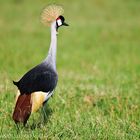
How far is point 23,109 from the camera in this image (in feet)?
23.2

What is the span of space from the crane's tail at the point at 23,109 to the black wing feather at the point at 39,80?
3.4 inches

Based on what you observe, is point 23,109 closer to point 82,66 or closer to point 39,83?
point 39,83

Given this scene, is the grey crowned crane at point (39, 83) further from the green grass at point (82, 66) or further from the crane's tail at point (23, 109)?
the green grass at point (82, 66)

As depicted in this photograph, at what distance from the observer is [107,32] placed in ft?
71.4

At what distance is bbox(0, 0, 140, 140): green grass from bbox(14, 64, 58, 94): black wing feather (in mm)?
483

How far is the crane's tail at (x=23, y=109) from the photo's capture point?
7031mm

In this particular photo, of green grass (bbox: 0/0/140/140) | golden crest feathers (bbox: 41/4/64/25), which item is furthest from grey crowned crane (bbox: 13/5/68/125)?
green grass (bbox: 0/0/140/140)

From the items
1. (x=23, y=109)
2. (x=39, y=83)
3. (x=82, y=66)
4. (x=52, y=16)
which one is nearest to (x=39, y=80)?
(x=39, y=83)

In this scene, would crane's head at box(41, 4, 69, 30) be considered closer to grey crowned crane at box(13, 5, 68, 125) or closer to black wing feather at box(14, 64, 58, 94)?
grey crowned crane at box(13, 5, 68, 125)

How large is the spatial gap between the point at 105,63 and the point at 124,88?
4.97 m

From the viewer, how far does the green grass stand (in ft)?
24.5

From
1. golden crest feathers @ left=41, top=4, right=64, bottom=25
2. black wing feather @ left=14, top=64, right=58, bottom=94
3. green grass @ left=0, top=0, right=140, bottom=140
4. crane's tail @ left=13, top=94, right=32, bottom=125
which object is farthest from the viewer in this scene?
golden crest feathers @ left=41, top=4, right=64, bottom=25

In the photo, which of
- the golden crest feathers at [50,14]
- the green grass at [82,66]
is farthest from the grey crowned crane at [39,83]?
the green grass at [82,66]

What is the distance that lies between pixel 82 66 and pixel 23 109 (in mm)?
8249
